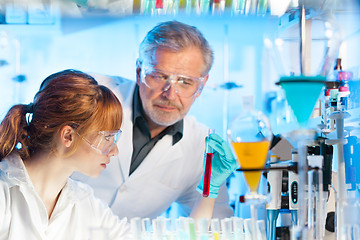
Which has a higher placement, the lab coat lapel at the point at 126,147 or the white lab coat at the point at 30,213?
the lab coat lapel at the point at 126,147

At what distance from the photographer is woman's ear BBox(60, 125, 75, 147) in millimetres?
2211

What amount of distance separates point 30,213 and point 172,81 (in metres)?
1.09

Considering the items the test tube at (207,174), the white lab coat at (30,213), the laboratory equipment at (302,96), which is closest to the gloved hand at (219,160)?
the test tube at (207,174)

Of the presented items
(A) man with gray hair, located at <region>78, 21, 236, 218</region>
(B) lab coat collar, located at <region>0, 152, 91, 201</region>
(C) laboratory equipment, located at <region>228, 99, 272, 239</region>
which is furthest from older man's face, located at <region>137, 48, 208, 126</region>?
(C) laboratory equipment, located at <region>228, 99, 272, 239</region>

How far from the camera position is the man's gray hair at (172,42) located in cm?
281

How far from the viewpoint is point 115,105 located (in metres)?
2.26

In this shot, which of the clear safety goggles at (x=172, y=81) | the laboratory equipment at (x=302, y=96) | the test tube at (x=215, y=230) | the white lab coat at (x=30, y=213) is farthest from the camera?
the clear safety goggles at (x=172, y=81)

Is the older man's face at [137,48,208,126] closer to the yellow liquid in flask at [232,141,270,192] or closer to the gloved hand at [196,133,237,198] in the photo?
the gloved hand at [196,133,237,198]

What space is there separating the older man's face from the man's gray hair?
3cm

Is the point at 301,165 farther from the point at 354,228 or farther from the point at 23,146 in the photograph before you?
the point at 23,146

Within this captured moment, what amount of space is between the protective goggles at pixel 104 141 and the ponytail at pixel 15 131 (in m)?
0.27

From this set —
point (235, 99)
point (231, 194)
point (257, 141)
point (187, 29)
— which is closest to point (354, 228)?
point (257, 141)

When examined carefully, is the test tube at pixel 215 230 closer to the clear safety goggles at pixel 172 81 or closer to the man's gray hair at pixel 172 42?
the clear safety goggles at pixel 172 81

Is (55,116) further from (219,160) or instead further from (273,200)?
(273,200)
